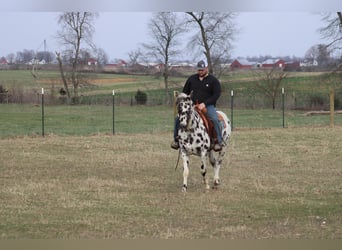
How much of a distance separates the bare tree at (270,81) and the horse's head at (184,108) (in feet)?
110

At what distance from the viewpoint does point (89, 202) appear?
316 inches

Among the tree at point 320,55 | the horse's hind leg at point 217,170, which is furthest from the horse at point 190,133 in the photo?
the tree at point 320,55

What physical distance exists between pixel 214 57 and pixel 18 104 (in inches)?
548

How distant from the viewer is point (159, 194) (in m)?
8.79

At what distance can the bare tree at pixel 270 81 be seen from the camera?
41906mm

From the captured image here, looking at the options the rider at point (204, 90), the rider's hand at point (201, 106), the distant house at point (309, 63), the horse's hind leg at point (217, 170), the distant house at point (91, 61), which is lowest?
the horse's hind leg at point (217, 170)

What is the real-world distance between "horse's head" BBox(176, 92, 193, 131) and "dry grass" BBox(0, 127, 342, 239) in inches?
43.4

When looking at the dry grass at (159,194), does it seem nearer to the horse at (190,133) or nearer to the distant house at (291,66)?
the horse at (190,133)

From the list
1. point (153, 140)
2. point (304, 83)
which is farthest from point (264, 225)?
point (304, 83)

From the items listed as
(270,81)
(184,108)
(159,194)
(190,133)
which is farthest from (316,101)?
(159,194)

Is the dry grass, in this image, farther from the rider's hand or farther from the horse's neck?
the rider's hand

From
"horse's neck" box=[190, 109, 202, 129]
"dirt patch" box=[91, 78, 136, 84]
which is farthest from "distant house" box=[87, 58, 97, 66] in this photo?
"horse's neck" box=[190, 109, 202, 129]

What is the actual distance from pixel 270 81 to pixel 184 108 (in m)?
34.4

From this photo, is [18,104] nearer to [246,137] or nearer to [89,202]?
[246,137]
